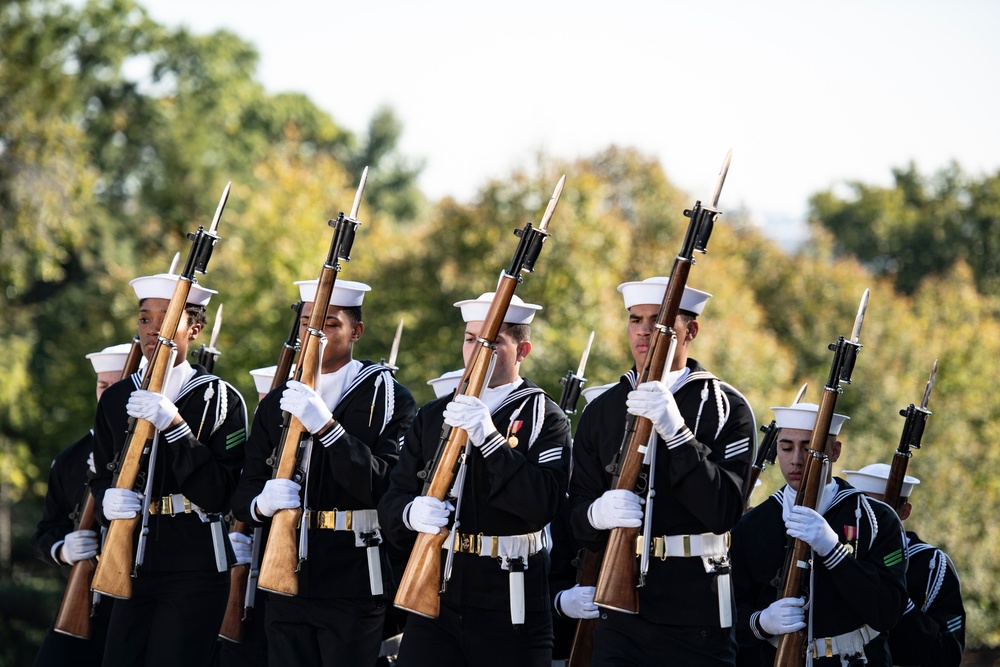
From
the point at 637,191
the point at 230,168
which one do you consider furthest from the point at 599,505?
the point at 230,168

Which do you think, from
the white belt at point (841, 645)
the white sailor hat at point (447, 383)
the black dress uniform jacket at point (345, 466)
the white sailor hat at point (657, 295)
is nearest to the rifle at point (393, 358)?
the black dress uniform jacket at point (345, 466)

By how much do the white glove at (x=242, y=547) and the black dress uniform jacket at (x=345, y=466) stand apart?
0.83 m

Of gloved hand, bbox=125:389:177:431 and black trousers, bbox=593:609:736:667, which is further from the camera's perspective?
gloved hand, bbox=125:389:177:431

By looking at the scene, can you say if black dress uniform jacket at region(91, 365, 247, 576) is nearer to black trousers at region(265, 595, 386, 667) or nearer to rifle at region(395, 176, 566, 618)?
black trousers at region(265, 595, 386, 667)

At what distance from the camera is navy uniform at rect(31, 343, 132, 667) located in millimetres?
7754

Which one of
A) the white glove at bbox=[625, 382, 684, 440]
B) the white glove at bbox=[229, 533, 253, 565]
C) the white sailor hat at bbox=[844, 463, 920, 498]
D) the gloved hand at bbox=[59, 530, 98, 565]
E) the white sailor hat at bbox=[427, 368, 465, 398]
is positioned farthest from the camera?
the white sailor hat at bbox=[844, 463, 920, 498]

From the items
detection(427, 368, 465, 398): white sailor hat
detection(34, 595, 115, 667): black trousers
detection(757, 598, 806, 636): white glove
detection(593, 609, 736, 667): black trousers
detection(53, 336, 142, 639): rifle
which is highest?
detection(427, 368, 465, 398): white sailor hat

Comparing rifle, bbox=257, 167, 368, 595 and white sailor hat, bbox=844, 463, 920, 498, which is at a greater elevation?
white sailor hat, bbox=844, 463, 920, 498

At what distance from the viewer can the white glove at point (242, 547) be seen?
814 cm

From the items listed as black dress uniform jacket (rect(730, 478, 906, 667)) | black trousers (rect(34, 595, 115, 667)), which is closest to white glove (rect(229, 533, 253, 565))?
black trousers (rect(34, 595, 115, 667))

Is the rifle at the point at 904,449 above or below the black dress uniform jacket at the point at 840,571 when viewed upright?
above

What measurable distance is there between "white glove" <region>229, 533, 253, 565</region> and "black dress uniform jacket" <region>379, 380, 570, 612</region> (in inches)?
71.5

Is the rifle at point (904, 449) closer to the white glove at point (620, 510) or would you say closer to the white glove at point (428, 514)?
the white glove at point (620, 510)

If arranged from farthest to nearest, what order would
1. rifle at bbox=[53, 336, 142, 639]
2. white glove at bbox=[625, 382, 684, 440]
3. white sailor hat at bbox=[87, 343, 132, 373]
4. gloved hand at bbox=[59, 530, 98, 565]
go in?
white sailor hat at bbox=[87, 343, 132, 373], gloved hand at bbox=[59, 530, 98, 565], rifle at bbox=[53, 336, 142, 639], white glove at bbox=[625, 382, 684, 440]
